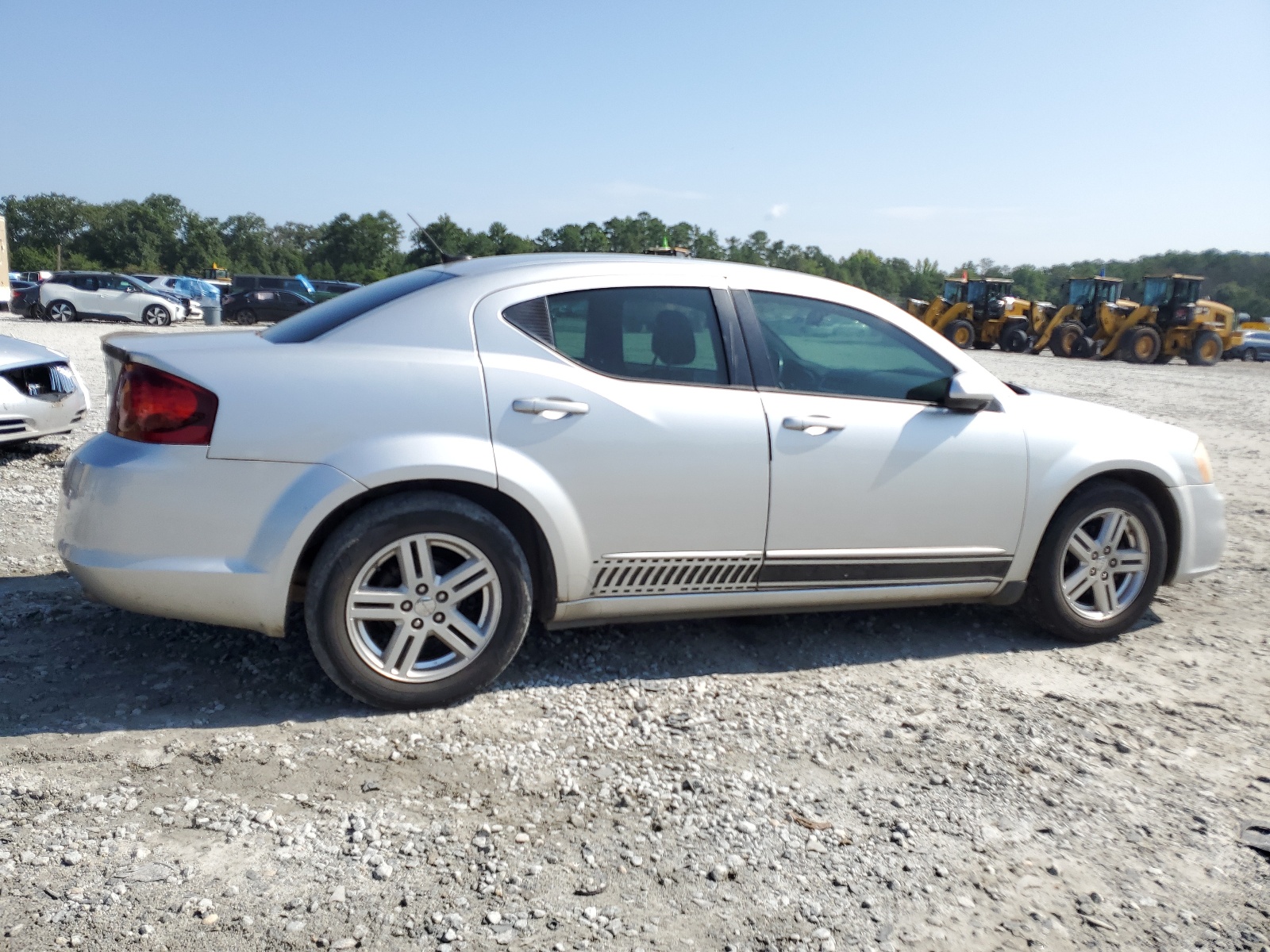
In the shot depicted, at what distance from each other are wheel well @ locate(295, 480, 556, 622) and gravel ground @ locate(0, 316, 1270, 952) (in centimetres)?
41

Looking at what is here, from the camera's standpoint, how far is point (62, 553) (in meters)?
3.51

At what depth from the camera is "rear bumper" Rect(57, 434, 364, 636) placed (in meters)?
3.31

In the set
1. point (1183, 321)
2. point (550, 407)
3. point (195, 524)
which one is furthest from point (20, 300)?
point (1183, 321)

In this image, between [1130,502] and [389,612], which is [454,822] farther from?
[1130,502]

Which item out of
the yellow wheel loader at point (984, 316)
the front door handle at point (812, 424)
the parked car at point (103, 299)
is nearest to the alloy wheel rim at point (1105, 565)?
the front door handle at point (812, 424)

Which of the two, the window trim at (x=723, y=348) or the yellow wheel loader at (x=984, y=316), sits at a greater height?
the yellow wheel loader at (x=984, y=316)

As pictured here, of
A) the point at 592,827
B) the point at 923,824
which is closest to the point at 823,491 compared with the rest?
the point at 923,824

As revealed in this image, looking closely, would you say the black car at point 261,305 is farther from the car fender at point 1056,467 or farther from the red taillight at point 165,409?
the car fender at point 1056,467

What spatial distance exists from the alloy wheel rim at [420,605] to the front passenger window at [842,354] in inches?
55.6

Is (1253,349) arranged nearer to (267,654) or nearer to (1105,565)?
(1105,565)

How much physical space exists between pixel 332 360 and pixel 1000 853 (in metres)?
2.59

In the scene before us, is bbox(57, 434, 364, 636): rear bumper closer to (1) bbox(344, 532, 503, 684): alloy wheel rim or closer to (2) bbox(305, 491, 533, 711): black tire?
(2) bbox(305, 491, 533, 711): black tire

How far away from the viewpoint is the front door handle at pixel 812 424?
390 cm

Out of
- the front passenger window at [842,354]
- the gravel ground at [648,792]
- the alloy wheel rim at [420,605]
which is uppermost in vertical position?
the front passenger window at [842,354]
